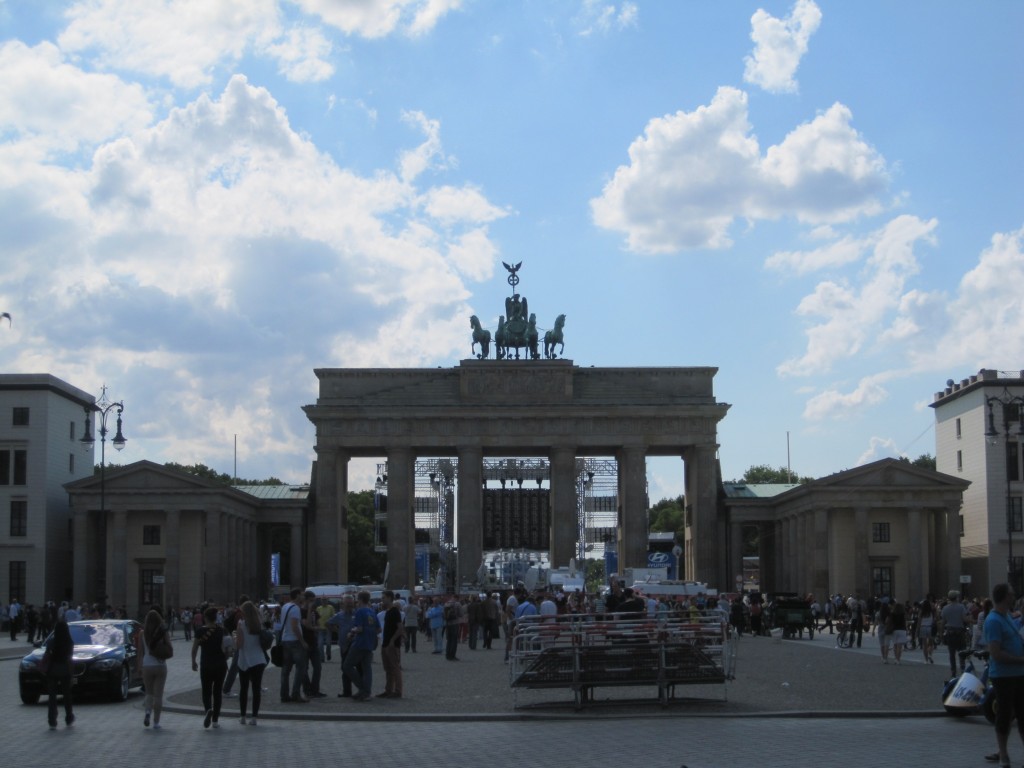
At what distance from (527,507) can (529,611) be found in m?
60.9

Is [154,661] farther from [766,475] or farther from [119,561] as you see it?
[766,475]

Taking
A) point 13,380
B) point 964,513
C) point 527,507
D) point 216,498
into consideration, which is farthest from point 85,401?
point 964,513

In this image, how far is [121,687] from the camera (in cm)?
2916

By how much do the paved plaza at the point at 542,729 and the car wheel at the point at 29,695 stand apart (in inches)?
19.6

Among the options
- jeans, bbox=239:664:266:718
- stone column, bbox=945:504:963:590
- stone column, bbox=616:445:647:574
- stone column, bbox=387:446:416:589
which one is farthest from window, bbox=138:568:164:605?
jeans, bbox=239:664:266:718

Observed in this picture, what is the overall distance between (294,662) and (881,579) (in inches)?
2546

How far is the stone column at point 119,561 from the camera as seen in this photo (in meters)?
86.1

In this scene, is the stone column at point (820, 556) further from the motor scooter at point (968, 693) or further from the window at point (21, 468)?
the motor scooter at point (968, 693)

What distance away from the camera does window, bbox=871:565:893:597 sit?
8688 centimetres

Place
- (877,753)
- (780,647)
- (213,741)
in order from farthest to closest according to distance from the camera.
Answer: (780,647)
(213,741)
(877,753)

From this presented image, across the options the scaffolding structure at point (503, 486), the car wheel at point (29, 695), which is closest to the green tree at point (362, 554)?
the scaffolding structure at point (503, 486)

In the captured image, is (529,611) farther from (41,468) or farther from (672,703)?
(41,468)

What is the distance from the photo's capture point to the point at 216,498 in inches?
3420

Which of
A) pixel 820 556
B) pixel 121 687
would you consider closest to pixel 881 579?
pixel 820 556
